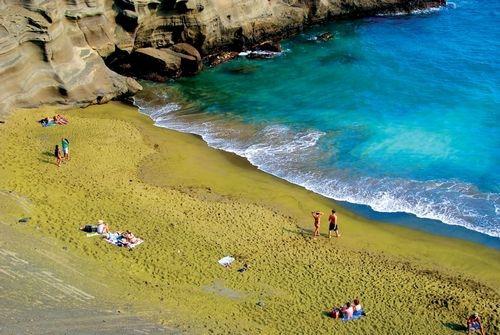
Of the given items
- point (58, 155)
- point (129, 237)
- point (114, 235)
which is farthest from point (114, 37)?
point (129, 237)

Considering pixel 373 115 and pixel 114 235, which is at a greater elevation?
pixel 373 115

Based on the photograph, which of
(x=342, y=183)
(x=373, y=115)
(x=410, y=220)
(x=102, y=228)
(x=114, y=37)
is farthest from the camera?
(x=114, y=37)

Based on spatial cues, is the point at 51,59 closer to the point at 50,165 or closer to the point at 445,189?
the point at 50,165

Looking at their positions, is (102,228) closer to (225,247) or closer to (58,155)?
(225,247)

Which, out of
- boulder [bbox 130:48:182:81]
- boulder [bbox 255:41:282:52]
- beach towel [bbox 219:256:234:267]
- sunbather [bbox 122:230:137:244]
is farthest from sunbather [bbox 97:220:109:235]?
boulder [bbox 255:41:282:52]

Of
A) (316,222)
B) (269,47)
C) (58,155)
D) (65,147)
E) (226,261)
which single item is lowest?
(226,261)

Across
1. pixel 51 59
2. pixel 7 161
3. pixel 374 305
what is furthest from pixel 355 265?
pixel 51 59
